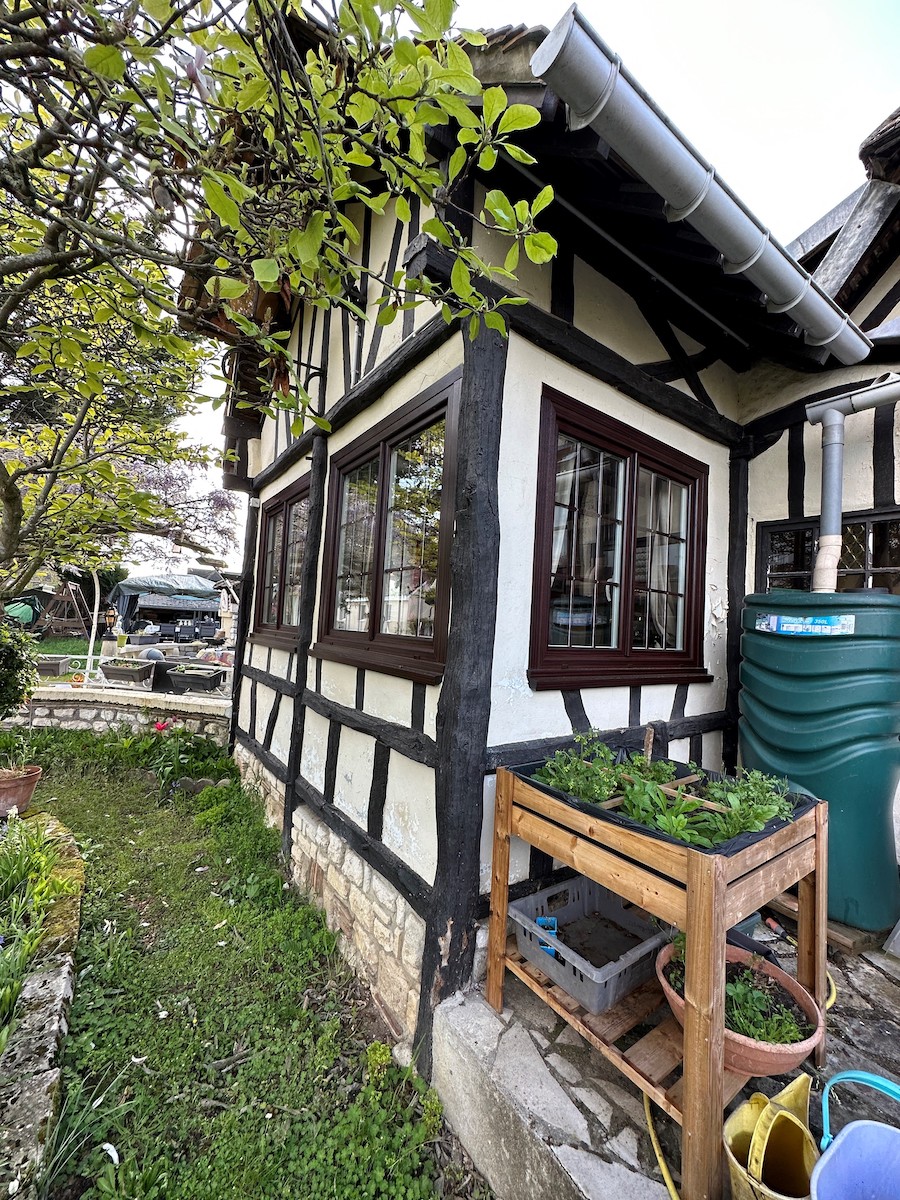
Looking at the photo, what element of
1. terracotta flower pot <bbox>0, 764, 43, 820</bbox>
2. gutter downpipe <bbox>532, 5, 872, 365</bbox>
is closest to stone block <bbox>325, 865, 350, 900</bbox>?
terracotta flower pot <bbox>0, 764, 43, 820</bbox>

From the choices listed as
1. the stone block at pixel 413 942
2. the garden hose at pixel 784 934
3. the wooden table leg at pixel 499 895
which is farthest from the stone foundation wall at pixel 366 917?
the garden hose at pixel 784 934

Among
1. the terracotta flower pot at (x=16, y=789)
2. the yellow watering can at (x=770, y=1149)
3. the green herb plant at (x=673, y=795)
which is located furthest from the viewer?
the terracotta flower pot at (x=16, y=789)

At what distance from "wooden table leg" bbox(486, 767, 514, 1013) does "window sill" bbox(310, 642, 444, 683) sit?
1.60ft

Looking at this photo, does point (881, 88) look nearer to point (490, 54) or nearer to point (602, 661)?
point (490, 54)


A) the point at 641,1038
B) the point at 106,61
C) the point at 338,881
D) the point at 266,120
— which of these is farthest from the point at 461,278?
the point at 338,881

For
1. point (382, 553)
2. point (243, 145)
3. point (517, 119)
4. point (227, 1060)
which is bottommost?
point (227, 1060)

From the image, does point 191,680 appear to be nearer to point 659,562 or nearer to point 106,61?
point 659,562

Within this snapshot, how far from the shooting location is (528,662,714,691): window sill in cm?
215

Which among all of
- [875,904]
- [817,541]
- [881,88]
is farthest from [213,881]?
[881,88]

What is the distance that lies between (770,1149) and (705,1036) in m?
0.36

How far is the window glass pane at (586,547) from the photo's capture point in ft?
7.71

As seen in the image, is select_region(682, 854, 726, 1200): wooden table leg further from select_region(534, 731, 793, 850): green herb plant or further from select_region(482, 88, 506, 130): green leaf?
select_region(482, 88, 506, 130): green leaf

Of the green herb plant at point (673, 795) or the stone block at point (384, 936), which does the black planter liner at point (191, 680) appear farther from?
the green herb plant at point (673, 795)

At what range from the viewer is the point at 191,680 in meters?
7.14
